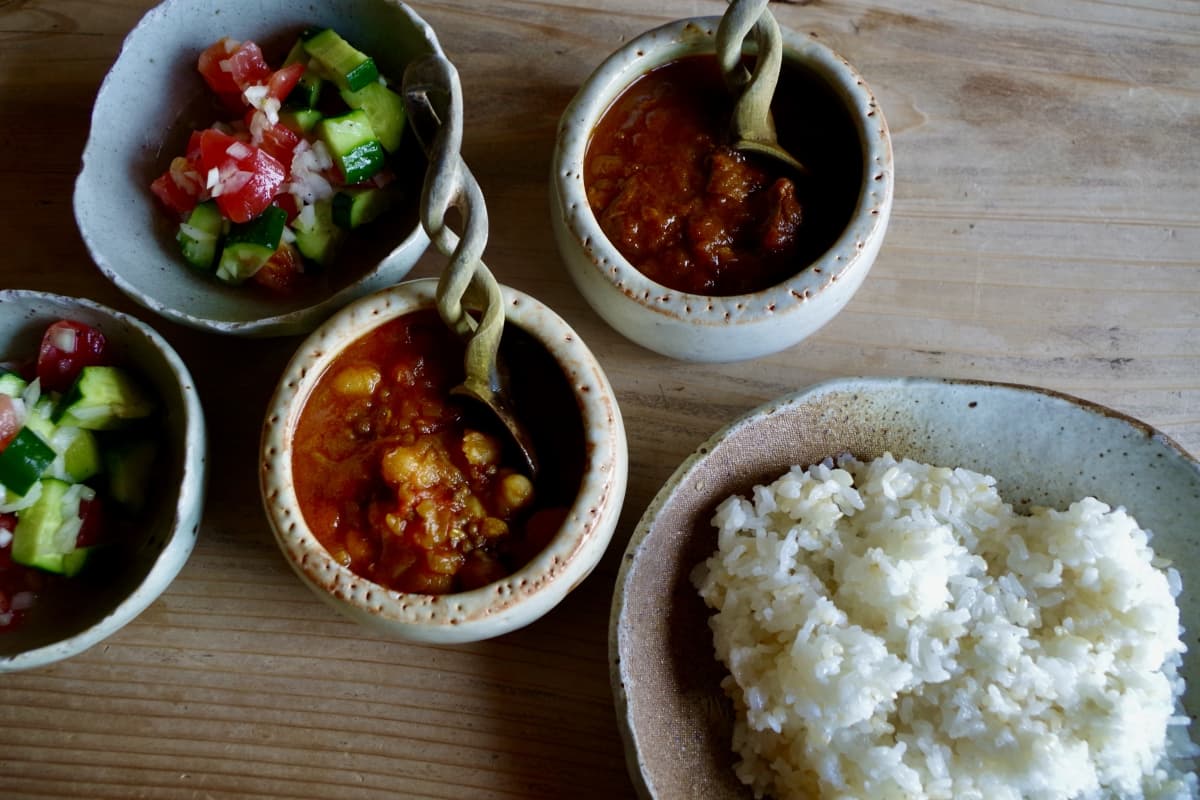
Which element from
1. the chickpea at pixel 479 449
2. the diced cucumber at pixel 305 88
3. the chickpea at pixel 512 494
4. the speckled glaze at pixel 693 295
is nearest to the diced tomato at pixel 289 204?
the diced cucumber at pixel 305 88

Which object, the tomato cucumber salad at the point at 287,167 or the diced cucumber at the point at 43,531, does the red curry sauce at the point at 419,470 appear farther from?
the diced cucumber at the point at 43,531

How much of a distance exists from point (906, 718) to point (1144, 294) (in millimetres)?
1157

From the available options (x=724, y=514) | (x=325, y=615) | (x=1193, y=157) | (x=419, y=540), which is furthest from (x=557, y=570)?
(x=1193, y=157)

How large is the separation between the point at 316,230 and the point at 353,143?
207 mm

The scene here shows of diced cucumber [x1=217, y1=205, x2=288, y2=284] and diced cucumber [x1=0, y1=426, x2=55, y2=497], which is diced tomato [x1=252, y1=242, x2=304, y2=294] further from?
diced cucumber [x1=0, y1=426, x2=55, y2=497]

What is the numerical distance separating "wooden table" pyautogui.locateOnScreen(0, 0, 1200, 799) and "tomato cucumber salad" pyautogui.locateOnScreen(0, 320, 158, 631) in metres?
0.20

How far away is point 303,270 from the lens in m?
2.20

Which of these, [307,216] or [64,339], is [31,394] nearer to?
[64,339]

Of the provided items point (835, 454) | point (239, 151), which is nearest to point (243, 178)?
point (239, 151)

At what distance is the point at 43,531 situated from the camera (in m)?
1.90

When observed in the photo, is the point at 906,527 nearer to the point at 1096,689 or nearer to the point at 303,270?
the point at 1096,689

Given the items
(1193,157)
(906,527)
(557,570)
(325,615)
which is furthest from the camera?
(1193,157)

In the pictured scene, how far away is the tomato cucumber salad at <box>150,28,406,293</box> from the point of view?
211 centimetres

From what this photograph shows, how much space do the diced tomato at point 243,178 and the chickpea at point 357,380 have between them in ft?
1.53
